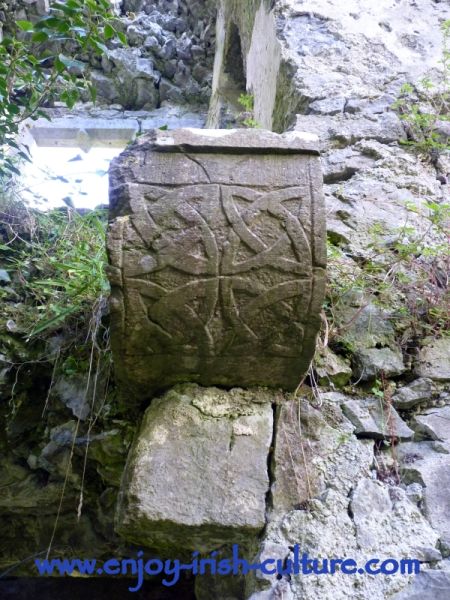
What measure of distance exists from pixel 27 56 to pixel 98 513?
5.18ft

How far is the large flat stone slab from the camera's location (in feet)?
3.89

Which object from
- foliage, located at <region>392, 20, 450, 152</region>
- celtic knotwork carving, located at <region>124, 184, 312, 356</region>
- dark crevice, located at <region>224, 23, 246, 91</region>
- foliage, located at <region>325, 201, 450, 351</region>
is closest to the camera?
celtic knotwork carving, located at <region>124, 184, 312, 356</region>

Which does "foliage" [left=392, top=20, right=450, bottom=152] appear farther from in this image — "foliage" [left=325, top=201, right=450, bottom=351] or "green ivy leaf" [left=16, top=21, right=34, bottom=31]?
"green ivy leaf" [left=16, top=21, right=34, bottom=31]

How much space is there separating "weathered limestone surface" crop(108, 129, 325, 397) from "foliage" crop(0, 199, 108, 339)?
42 centimetres

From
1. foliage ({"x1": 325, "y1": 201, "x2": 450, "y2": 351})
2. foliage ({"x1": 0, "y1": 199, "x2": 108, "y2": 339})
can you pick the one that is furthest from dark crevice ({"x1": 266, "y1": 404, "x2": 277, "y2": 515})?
foliage ({"x1": 0, "y1": 199, "x2": 108, "y2": 339})

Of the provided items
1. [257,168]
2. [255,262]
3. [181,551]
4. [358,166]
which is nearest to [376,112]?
[358,166]

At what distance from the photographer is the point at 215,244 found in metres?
1.19

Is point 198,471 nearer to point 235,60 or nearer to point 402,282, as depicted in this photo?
point 402,282

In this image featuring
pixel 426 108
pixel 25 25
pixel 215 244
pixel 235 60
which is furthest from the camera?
pixel 235 60

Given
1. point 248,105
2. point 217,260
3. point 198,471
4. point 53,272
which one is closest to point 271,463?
point 198,471

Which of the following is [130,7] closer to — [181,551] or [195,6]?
[195,6]

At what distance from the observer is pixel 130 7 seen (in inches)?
199

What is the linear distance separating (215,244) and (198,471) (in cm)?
51

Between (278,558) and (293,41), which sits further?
(293,41)
